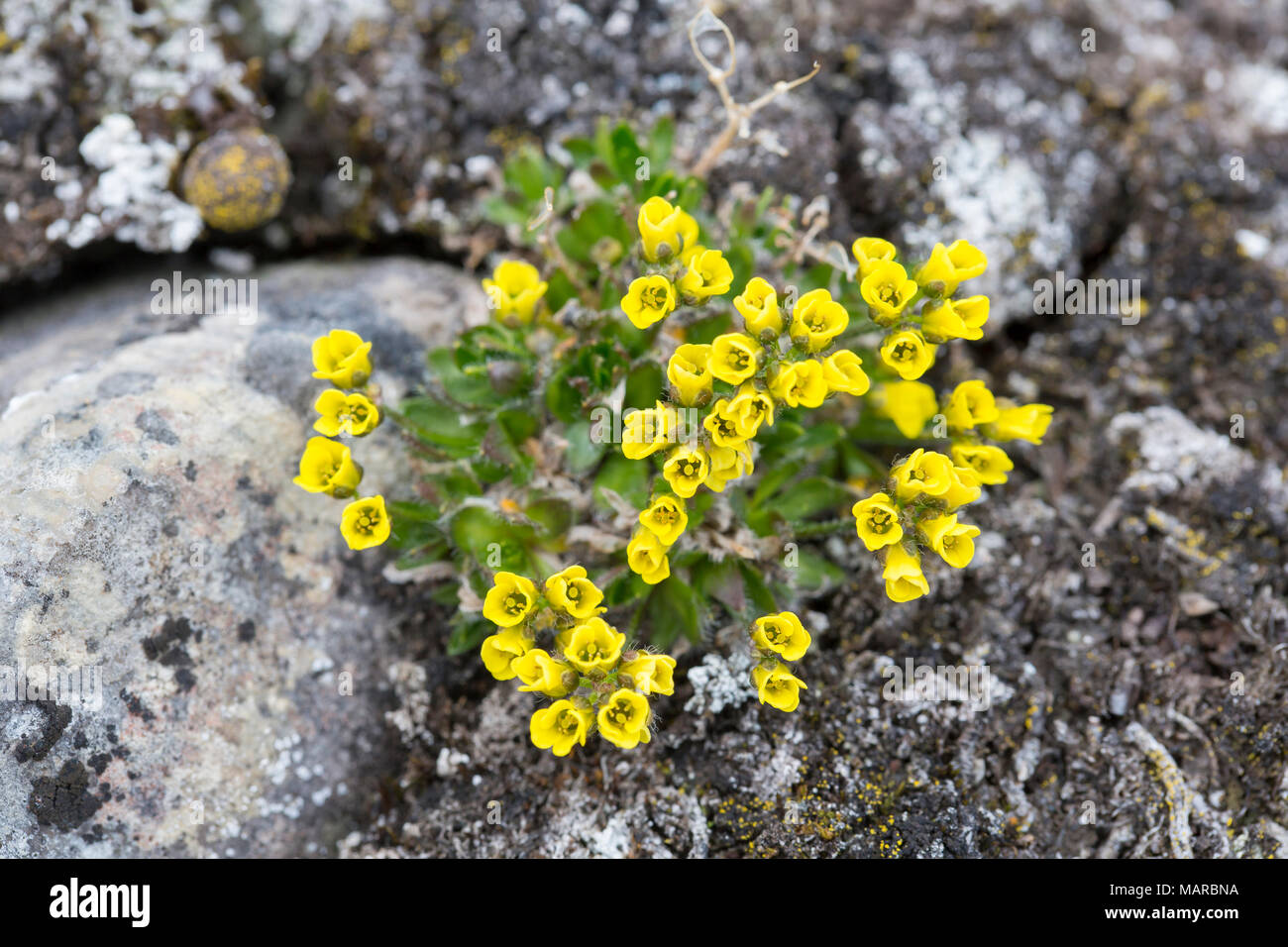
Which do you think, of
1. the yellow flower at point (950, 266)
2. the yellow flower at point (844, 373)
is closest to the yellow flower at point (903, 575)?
the yellow flower at point (844, 373)

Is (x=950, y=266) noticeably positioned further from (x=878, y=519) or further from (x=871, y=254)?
(x=878, y=519)

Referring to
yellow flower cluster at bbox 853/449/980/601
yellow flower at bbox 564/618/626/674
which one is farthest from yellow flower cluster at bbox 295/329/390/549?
yellow flower cluster at bbox 853/449/980/601

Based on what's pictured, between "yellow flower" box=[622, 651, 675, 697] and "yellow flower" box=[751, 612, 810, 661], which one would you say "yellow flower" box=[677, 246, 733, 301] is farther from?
"yellow flower" box=[622, 651, 675, 697]

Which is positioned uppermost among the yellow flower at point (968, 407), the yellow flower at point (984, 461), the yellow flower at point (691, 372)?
the yellow flower at point (691, 372)

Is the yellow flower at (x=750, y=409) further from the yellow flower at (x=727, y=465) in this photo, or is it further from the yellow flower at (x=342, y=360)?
the yellow flower at (x=342, y=360)

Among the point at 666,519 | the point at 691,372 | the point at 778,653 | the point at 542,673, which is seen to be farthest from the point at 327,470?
the point at 778,653

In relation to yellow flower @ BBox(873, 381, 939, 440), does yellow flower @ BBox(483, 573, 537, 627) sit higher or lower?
lower
